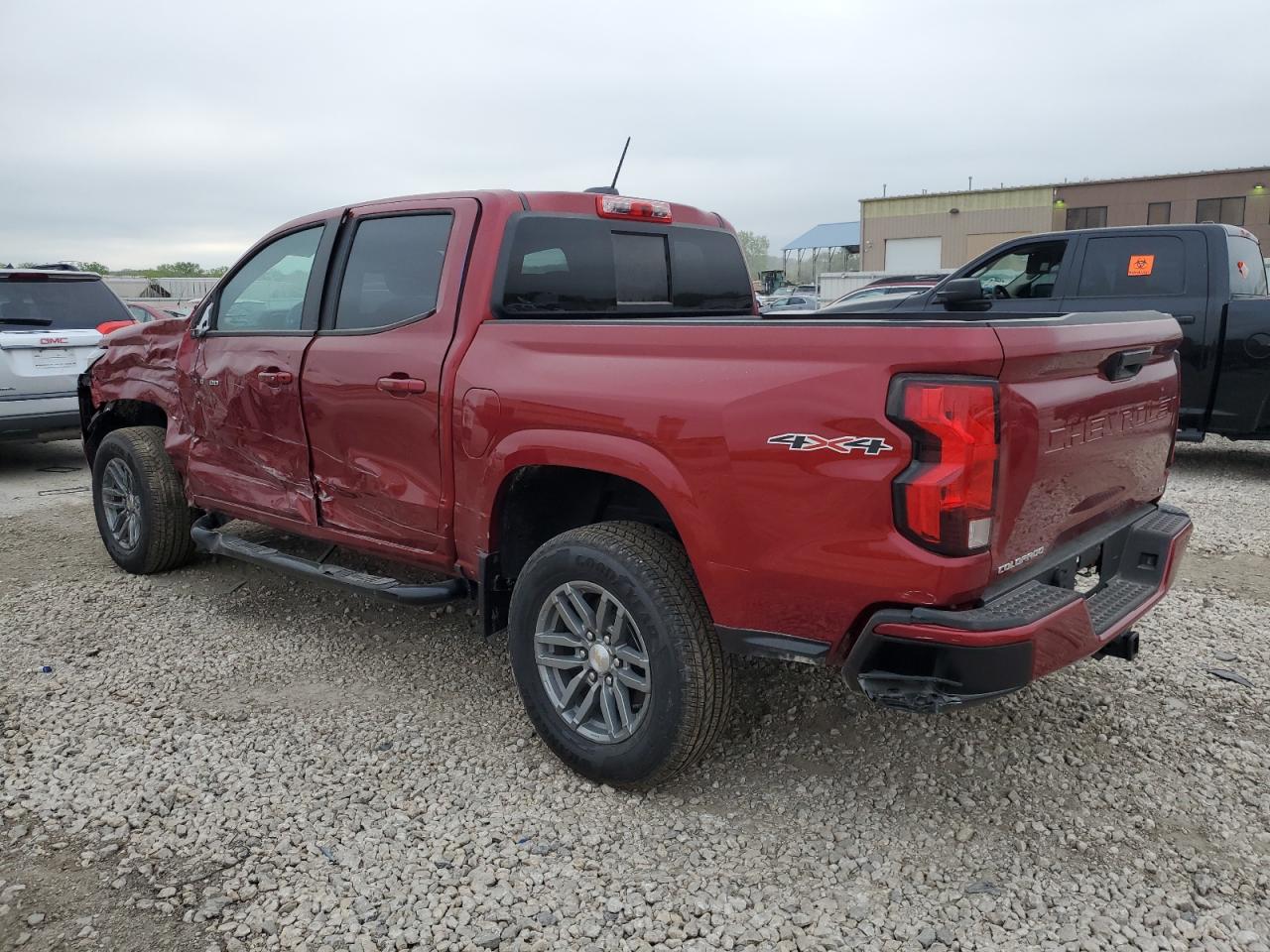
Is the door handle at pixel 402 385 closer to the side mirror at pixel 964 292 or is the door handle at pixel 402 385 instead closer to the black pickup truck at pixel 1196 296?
the side mirror at pixel 964 292

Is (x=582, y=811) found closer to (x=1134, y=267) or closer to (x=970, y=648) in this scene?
(x=970, y=648)

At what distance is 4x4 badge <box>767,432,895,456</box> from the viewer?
7.83 feet

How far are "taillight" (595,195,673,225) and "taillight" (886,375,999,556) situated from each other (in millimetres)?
1857

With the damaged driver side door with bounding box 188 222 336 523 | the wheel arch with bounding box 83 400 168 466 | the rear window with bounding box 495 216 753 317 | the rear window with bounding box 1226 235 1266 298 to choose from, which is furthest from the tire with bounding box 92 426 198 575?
the rear window with bounding box 1226 235 1266 298

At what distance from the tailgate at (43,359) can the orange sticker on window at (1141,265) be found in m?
8.22

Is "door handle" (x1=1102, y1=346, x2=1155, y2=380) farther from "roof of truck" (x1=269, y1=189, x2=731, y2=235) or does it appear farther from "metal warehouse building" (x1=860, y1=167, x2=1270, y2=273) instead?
"metal warehouse building" (x1=860, y1=167, x2=1270, y2=273)

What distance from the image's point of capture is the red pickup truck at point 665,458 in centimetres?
239

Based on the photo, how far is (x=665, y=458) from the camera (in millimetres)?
2791

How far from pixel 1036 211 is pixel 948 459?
141ft

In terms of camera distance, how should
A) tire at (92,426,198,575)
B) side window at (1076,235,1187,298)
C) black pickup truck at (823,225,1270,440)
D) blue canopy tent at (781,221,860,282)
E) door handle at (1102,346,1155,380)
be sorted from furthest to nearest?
1. blue canopy tent at (781,221,860,282)
2. side window at (1076,235,1187,298)
3. black pickup truck at (823,225,1270,440)
4. tire at (92,426,198,575)
5. door handle at (1102,346,1155,380)

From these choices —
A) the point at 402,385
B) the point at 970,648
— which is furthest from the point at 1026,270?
the point at 970,648

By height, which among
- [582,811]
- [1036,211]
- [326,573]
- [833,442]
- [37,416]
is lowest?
[582,811]

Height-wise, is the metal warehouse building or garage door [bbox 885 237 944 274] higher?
the metal warehouse building

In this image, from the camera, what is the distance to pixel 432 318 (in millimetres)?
3518
